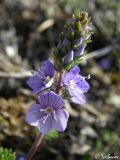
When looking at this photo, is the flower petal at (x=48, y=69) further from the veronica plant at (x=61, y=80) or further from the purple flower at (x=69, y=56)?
the purple flower at (x=69, y=56)

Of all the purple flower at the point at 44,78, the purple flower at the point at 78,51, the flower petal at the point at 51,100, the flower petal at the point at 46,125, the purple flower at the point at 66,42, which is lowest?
the flower petal at the point at 46,125

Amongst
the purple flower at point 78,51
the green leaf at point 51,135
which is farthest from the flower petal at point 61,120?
the green leaf at point 51,135

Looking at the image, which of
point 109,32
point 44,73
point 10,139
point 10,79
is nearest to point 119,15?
point 109,32

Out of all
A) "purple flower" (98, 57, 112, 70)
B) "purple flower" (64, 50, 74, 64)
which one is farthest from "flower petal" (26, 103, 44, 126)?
"purple flower" (98, 57, 112, 70)

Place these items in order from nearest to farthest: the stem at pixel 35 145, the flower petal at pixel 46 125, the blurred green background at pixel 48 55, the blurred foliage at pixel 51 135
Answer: the flower petal at pixel 46 125 < the stem at pixel 35 145 < the blurred foliage at pixel 51 135 < the blurred green background at pixel 48 55

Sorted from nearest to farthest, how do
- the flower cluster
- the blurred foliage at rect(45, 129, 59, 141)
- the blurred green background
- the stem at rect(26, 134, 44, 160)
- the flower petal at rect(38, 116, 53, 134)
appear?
the flower cluster
the flower petal at rect(38, 116, 53, 134)
the stem at rect(26, 134, 44, 160)
the blurred foliage at rect(45, 129, 59, 141)
the blurred green background

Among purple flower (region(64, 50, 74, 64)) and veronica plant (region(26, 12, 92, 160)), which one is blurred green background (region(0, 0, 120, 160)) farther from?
purple flower (region(64, 50, 74, 64))

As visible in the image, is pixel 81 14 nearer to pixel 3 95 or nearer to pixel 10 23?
pixel 3 95
